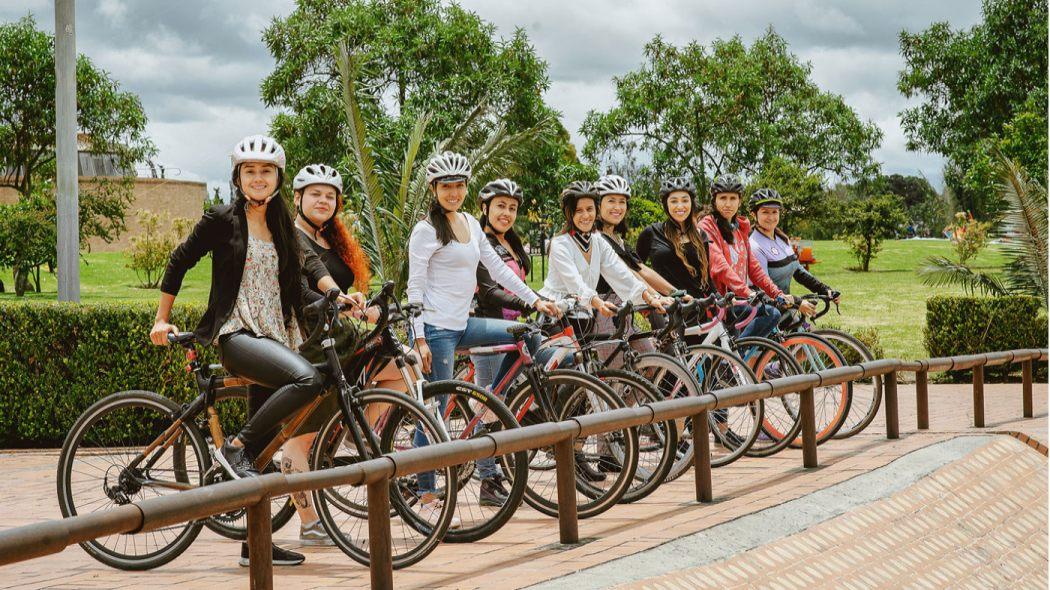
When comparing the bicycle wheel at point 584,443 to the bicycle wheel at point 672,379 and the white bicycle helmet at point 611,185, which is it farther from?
the white bicycle helmet at point 611,185

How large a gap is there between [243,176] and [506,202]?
7.22ft

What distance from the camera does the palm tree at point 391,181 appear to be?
52.2ft

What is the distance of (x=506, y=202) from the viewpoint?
280 inches

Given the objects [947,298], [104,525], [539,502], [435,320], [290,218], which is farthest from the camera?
[947,298]

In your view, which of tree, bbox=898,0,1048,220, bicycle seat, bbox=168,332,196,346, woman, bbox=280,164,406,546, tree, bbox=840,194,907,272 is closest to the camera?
bicycle seat, bbox=168,332,196,346

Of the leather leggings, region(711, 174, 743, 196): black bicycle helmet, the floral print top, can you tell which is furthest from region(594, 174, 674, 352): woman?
the leather leggings

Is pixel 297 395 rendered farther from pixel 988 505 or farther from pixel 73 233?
pixel 73 233

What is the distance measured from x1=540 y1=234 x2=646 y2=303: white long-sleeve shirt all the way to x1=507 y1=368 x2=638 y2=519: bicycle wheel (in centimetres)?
114

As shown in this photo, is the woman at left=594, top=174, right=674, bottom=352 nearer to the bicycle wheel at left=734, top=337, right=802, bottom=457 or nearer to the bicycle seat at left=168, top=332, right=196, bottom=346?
the bicycle wheel at left=734, top=337, right=802, bottom=457

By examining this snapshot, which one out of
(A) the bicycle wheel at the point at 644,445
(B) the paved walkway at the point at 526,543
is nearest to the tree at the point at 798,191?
(B) the paved walkway at the point at 526,543

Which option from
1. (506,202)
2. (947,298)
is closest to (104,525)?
(506,202)

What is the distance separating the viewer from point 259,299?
527 centimetres

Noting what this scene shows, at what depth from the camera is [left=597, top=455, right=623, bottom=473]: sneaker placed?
242 inches

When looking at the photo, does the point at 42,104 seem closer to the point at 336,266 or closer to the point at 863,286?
the point at 863,286
